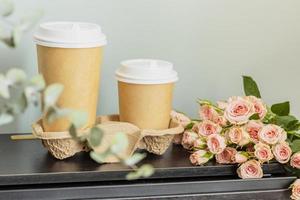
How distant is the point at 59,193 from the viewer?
35.1 inches

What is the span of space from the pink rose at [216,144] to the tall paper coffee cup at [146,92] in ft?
0.35

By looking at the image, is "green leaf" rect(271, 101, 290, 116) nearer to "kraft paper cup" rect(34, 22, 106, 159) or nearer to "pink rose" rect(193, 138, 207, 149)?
"pink rose" rect(193, 138, 207, 149)

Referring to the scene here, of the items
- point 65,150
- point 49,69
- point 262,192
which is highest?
point 49,69

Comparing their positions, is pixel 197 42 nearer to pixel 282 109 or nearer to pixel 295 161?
pixel 282 109

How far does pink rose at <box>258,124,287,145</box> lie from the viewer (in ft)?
3.33

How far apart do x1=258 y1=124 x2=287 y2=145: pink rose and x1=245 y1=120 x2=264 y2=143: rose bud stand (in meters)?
0.01

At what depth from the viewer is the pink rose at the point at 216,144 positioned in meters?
1.01

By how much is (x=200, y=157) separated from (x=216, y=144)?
5 centimetres

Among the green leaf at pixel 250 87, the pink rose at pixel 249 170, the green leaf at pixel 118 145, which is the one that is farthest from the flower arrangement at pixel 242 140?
the green leaf at pixel 118 145

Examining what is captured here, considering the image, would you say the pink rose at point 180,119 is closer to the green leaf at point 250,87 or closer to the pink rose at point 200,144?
the pink rose at point 200,144

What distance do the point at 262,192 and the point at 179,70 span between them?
453mm

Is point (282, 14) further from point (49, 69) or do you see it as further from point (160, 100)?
point (49, 69)

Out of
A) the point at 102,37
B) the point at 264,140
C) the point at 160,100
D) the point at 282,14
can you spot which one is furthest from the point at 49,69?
the point at 282,14

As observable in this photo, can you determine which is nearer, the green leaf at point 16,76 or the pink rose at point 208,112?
the green leaf at point 16,76
